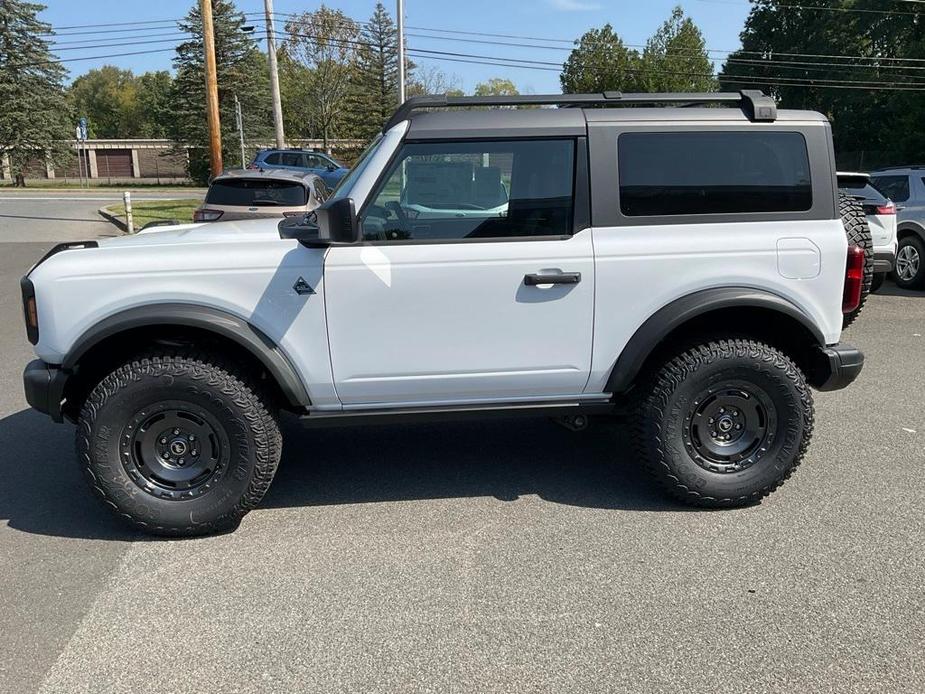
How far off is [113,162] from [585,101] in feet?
252

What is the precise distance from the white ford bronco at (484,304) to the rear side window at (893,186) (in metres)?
8.25

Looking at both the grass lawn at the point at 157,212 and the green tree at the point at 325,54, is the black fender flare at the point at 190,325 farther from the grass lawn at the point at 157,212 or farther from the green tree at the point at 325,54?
the green tree at the point at 325,54

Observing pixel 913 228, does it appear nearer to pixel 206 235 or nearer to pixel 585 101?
pixel 585 101

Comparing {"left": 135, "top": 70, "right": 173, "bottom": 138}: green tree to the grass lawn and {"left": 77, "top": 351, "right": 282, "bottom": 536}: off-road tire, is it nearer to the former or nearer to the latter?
the grass lawn

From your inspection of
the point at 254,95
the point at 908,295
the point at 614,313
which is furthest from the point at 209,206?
the point at 254,95

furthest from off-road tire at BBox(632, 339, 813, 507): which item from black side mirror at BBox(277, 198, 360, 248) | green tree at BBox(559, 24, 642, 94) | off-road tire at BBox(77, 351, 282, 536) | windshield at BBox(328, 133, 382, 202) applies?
green tree at BBox(559, 24, 642, 94)

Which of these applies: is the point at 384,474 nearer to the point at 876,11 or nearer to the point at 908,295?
the point at 908,295

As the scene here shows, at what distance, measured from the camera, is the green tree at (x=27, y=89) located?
47719 mm

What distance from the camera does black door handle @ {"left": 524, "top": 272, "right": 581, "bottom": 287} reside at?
3.65 meters

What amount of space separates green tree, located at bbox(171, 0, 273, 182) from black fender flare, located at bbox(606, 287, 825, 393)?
1777 inches

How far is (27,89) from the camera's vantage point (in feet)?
158

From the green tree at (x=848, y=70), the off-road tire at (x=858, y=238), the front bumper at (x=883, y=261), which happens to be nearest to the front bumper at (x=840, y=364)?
the off-road tire at (x=858, y=238)

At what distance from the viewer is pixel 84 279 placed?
3512 millimetres

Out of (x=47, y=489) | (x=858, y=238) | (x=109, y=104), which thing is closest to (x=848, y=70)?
(x=858, y=238)
